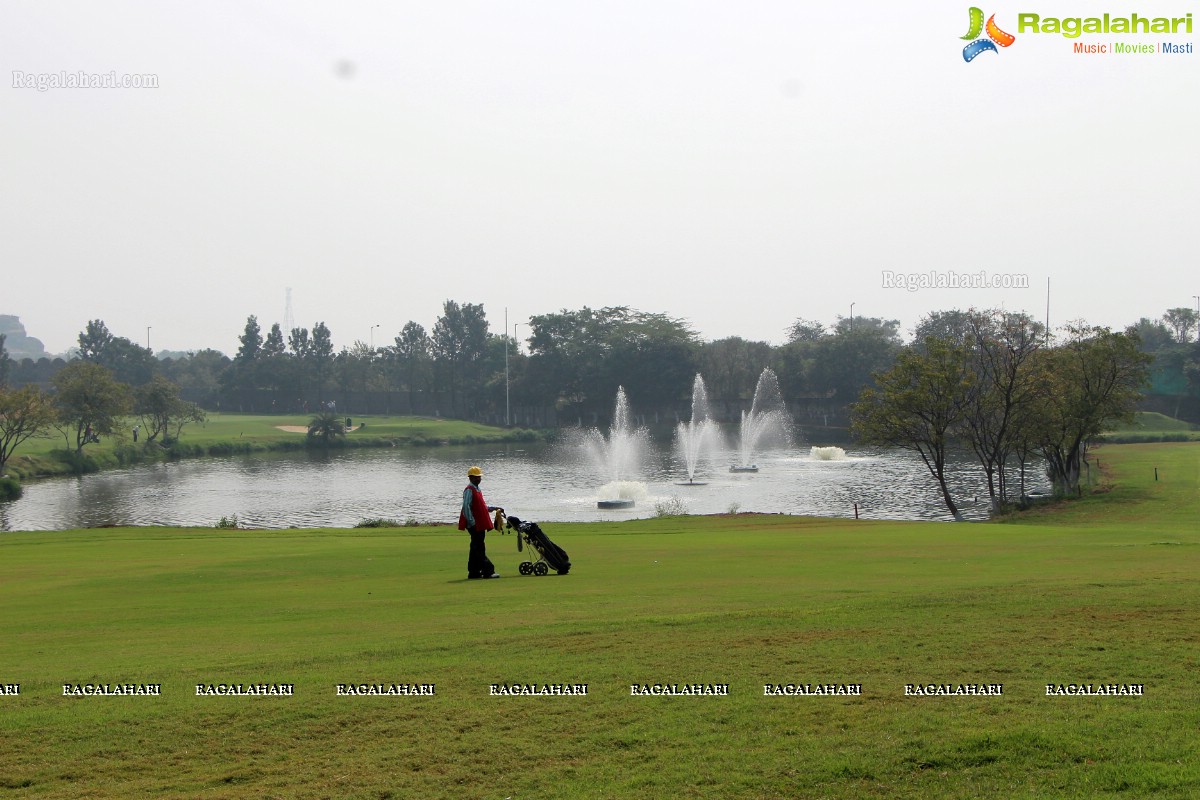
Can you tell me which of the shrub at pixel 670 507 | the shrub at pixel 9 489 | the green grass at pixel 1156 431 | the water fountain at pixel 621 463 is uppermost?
the green grass at pixel 1156 431

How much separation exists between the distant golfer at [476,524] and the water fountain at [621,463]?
36861mm

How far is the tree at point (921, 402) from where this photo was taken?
1965 inches

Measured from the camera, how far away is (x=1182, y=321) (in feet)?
623

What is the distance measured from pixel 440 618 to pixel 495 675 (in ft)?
11.4

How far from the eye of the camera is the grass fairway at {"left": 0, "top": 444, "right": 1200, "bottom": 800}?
740cm

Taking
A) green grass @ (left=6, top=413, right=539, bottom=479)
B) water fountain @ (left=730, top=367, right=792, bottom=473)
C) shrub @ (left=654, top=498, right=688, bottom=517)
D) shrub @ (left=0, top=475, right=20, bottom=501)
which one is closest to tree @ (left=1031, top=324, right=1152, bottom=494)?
shrub @ (left=654, top=498, right=688, bottom=517)

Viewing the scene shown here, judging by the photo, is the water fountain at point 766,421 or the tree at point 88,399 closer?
the tree at point 88,399

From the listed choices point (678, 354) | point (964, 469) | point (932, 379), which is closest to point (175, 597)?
point (932, 379)

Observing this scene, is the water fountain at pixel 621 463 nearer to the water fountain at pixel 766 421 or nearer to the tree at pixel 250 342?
the water fountain at pixel 766 421

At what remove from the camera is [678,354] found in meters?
152

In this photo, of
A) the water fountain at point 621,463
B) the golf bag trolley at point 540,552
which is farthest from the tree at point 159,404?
the golf bag trolley at point 540,552

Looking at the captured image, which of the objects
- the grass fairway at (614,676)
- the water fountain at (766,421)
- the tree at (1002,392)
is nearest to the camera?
the grass fairway at (614,676)

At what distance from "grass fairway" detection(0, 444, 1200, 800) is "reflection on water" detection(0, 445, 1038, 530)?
1292 inches

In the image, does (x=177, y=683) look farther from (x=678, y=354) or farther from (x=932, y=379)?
(x=678, y=354)
